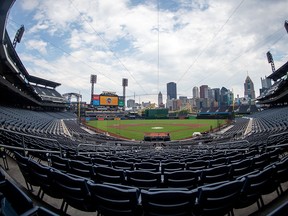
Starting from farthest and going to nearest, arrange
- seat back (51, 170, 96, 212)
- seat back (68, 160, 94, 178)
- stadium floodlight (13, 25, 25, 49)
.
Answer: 1. stadium floodlight (13, 25, 25, 49)
2. seat back (68, 160, 94, 178)
3. seat back (51, 170, 96, 212)

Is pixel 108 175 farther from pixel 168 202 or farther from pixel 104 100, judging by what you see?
pixel 104 100

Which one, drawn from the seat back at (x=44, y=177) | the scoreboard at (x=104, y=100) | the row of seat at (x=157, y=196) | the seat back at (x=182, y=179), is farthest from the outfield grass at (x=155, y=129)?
the row of seat at (x=157, y=196)

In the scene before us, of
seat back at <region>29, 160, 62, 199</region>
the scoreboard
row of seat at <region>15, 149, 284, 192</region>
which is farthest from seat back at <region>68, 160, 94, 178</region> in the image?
the scoreboard

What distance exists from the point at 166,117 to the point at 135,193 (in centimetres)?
8201

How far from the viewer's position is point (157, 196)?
2170 millimetres

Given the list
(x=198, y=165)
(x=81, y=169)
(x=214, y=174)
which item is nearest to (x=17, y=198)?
(x=81, y=169)

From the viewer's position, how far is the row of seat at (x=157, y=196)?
2.22 meters

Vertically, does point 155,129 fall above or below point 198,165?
below

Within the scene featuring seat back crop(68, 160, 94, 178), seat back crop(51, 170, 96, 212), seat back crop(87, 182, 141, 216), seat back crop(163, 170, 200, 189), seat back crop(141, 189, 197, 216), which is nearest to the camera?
seat back crop(141, 189, 197, 216)

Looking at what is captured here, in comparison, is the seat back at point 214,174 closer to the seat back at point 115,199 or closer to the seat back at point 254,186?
the seat back at point 254,186

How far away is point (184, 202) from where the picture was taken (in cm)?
224

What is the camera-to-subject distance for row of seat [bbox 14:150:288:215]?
2.22 metres

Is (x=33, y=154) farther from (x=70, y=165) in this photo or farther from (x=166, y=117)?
(x=166, y=117)

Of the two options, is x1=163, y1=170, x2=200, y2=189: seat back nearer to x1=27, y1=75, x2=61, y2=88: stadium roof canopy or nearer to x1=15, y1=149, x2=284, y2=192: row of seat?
x1=15, y1=149, x2=284, y2=192: row of seat
